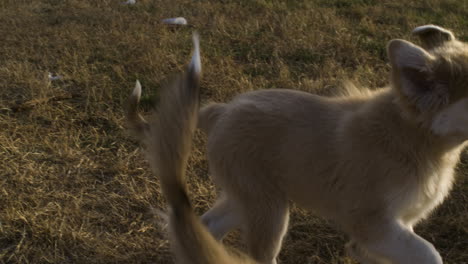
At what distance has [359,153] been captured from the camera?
2.90 m

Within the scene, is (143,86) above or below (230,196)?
below

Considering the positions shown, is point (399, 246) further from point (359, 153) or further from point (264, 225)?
point (264, 225)

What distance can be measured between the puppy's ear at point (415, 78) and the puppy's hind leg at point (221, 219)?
1.28 meters

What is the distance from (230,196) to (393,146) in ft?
3.13

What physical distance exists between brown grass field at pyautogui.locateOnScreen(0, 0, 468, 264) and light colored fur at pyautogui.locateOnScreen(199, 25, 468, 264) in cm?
68

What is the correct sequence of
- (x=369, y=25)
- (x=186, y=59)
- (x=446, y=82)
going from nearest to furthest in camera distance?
(x=446, y=82), (x=186, y=59), (x=369, y=25)

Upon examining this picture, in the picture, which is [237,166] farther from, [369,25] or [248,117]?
[369,25]

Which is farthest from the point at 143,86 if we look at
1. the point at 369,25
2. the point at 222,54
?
the point at 369,25

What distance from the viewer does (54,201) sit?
3.98m

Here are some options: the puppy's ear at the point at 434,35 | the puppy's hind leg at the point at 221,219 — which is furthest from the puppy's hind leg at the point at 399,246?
the puppy's ear at the point at 434,35

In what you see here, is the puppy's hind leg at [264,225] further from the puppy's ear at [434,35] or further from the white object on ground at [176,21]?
the white object on ground at [176,21]

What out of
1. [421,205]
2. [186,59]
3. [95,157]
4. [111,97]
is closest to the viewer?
[421,205]

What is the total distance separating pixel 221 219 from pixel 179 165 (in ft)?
5.07

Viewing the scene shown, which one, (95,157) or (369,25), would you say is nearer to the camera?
(95,157)
